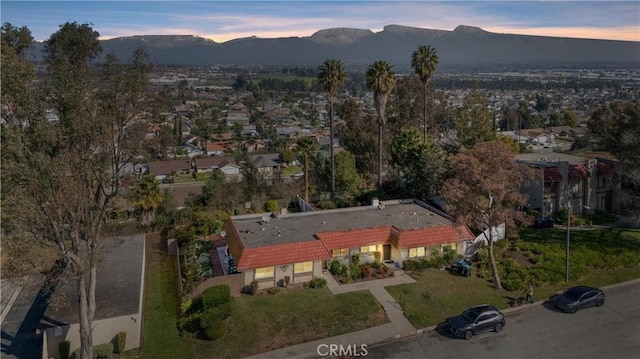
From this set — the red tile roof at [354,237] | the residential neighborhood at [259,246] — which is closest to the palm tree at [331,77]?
the residential neighborhood at [259,246]

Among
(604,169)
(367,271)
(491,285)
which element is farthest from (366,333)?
(604,169)

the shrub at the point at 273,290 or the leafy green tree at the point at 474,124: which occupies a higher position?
the leafy green tree at the point at 474,124

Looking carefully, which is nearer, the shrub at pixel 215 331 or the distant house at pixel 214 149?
the shrub at pixel 215 331

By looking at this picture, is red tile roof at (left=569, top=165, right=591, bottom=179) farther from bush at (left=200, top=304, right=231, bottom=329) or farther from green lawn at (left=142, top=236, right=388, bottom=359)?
bush at (left=200, top=304, right=231, bottom=329)

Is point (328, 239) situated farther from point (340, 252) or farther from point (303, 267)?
point (303, 267)

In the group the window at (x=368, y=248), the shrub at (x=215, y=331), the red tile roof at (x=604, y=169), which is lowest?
the shrub at (x=215, y=331)

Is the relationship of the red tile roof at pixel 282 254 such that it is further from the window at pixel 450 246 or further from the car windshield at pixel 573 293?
the car windshield at pixel 573 293

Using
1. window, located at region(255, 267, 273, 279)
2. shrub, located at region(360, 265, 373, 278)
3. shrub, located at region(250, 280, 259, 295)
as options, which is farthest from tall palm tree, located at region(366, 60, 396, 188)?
shrub, located at region(250, 280, 259, 295)
